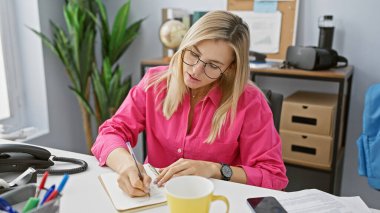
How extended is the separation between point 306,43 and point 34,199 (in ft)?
6.42

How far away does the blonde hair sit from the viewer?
1145mm

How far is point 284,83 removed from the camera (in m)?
2.32

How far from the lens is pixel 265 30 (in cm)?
227

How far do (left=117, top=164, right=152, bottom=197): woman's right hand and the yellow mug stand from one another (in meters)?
0.20

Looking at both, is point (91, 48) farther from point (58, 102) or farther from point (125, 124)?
point (125, 124)

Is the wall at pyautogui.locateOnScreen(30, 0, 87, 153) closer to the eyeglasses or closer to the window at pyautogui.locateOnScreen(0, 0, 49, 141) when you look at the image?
the window at pyautogui.locateOnScreen(0, 0, 49, 141)

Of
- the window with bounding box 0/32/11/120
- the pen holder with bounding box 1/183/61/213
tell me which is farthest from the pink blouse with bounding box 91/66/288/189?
the window with bounding box 0/32/11/120

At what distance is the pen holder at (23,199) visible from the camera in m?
0.61

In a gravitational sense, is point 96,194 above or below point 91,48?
below

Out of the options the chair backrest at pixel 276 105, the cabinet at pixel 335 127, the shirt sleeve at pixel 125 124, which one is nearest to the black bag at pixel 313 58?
the cabinet at pixel 335 127

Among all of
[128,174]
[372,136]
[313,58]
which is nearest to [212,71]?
[128,174]

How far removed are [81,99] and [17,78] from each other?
43 cm

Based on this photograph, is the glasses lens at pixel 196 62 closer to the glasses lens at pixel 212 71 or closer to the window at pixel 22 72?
the glasses lens at pixel 212 71

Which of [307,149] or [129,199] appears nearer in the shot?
[129,199]
